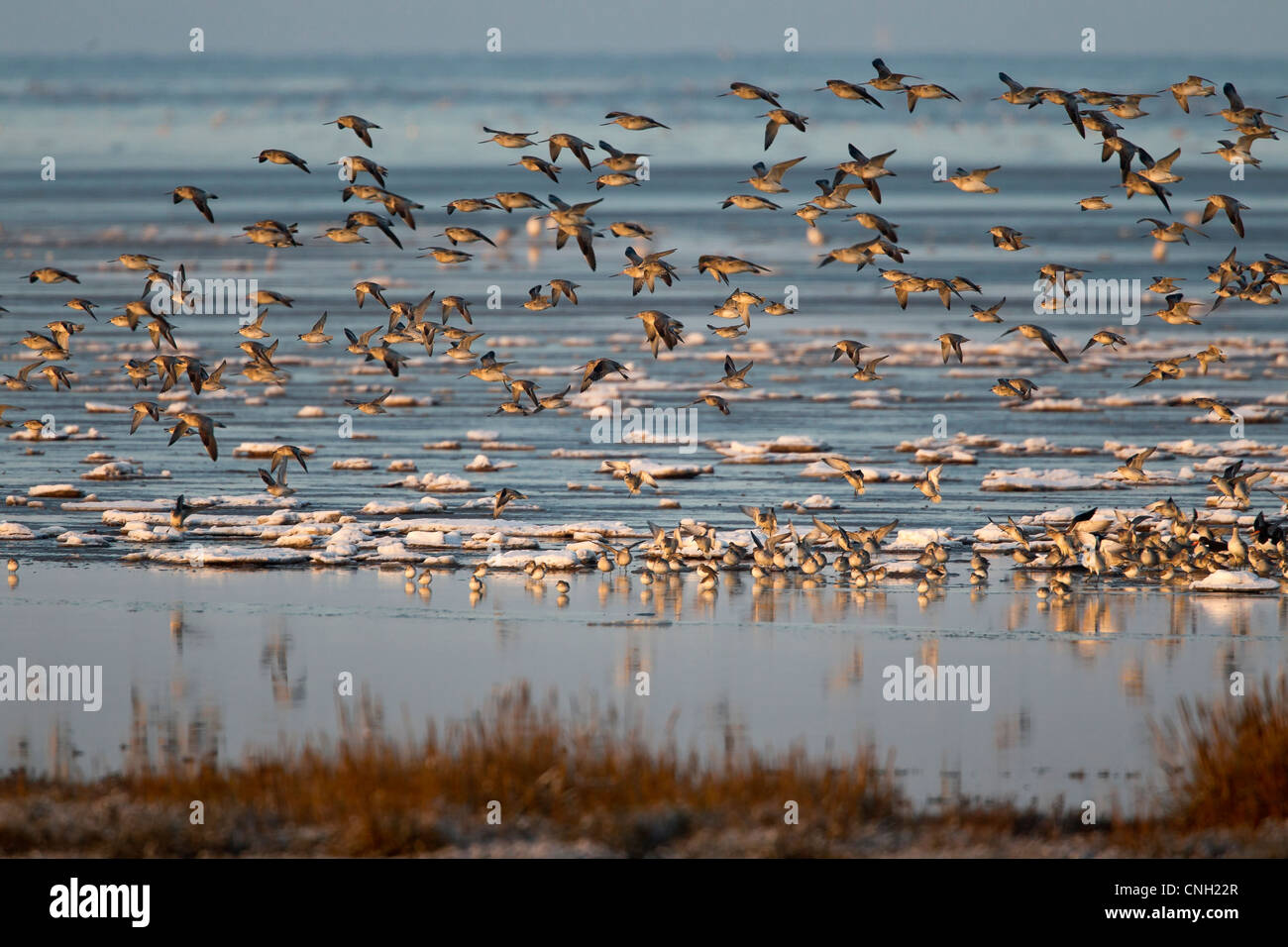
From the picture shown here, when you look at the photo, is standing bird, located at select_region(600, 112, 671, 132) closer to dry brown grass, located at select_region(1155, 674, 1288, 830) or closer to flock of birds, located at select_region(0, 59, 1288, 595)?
flock of birds, located at select_region(0, 59, 1288, 595)

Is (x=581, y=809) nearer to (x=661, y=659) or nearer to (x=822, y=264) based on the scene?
(x=661, y=659)

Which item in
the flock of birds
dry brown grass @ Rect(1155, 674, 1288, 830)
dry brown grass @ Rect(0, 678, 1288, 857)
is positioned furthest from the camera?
the flock of birds

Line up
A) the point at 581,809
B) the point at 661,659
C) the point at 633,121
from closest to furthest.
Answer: the point at 581,809 → the point at 661,659 → the point at 633,121

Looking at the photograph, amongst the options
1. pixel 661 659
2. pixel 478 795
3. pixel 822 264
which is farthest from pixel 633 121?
pixel 478 795

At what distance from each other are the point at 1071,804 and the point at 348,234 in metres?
8.68

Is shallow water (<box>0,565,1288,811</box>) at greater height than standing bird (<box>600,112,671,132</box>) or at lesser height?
lesser

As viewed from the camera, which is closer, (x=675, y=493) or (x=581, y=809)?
(x=581, y=809)

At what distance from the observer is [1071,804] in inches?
→ 396

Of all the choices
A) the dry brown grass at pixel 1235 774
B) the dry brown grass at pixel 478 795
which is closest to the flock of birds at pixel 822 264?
the dry brown grass at pixel 1235 774

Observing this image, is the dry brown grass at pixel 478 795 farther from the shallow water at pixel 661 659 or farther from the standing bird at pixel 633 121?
the standing bird at pixel 633 121

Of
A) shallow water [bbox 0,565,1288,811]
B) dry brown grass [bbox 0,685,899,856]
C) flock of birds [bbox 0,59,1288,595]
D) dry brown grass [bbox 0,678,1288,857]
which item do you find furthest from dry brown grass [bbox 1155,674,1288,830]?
flock of birds [bbox 0,59,1288,595]

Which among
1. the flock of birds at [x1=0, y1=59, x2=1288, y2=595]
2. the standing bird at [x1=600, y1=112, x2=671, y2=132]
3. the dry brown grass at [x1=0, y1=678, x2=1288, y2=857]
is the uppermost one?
the standing bird at [x1=600, y1=112, x2=671, y2=132]

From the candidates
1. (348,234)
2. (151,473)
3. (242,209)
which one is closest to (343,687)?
(348,234)
